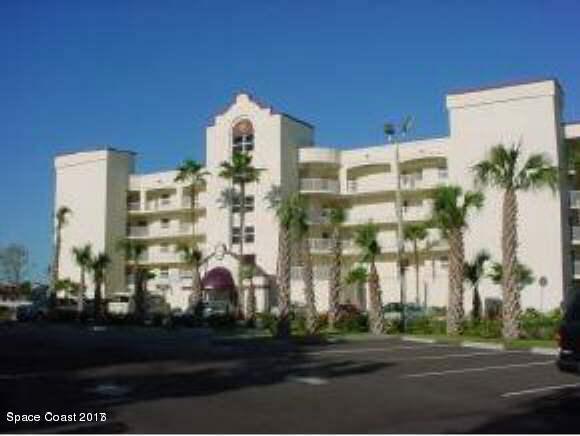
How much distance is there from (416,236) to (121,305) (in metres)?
20.9

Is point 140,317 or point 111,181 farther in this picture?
point 111,181

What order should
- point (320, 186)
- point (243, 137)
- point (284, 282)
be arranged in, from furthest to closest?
1. point (243, 137)
2. point (320, 186)
3. point (284, 282)

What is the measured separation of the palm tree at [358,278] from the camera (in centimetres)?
5588

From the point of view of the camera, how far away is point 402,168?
6269 cm

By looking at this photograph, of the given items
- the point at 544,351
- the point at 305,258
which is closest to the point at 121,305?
the point at 305,258

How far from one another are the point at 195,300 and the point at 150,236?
851 inches

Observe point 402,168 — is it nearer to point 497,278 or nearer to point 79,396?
point 497,278

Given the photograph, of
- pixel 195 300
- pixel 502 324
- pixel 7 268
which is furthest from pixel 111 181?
pixel 502 324

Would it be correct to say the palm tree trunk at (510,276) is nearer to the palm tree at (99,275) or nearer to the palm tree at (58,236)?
the palm tree at (99,275)

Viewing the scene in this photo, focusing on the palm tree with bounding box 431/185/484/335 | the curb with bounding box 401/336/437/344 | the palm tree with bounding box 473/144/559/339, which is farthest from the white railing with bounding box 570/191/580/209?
the curb with bounding box 401/336/437/344

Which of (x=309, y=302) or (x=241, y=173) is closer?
(x=309, y=302)

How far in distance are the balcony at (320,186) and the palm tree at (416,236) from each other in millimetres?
7146

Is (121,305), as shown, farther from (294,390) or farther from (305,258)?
(294,390)

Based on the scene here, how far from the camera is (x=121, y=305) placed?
59000mm
